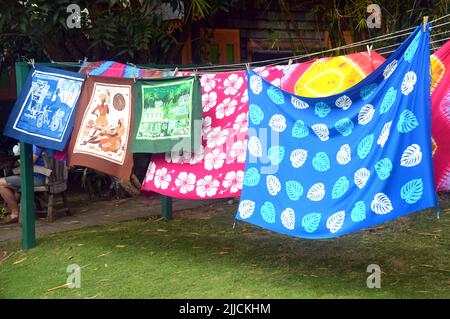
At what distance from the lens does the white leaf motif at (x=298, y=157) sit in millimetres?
4594

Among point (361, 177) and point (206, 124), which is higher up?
point (206, 124)

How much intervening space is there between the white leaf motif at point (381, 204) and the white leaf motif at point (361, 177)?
6.2 inches

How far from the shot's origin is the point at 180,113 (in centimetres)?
533

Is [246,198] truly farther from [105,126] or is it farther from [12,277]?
[12,277]

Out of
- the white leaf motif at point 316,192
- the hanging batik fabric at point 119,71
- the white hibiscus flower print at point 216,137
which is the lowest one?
the white leaf motif at point 316,192

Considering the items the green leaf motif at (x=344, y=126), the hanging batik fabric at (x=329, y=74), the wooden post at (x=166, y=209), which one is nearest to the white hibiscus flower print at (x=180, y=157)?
the hanging batik fabric at (x=329, y=74)

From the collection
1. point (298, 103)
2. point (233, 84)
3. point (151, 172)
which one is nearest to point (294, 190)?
point (298, 103)

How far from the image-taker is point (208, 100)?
17.6 feet

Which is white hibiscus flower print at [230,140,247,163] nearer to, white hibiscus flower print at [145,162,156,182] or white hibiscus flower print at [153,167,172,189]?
white hibiscus flower print at [153,167,172,189]

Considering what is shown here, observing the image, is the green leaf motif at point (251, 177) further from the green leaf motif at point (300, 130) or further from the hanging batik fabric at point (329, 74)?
the hanging batik fabric at point (329, 74)

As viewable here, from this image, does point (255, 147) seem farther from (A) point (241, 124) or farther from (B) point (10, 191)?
(B) point (10, 191)

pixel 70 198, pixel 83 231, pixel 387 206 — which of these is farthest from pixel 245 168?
pixel 70 198

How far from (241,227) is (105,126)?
2.20 metres

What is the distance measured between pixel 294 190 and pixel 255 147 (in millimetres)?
491
